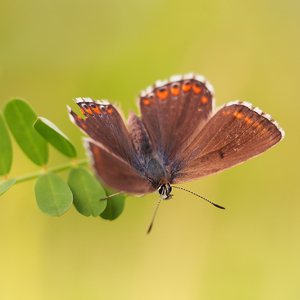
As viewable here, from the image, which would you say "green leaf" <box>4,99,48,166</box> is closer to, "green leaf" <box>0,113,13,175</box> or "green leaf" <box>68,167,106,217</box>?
"green leaf" <box>0,113,13,175</box>


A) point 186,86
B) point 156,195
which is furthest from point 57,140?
point 156,195

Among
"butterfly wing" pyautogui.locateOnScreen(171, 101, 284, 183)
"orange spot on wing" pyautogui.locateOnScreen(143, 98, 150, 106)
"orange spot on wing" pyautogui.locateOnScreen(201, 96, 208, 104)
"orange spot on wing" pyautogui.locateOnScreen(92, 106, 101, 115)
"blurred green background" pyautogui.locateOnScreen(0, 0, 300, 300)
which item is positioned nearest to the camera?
"butterfly wing" pyautogui.locateOnScreen(171, 101, 284, 183)

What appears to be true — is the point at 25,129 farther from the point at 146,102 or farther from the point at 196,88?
the point at 196,88

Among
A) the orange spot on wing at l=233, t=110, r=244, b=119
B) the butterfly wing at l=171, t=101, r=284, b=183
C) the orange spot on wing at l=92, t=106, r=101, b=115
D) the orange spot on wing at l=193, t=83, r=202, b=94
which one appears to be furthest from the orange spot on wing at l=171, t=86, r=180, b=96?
the orange spot on wing at l=92, t=106, r=101, b=115

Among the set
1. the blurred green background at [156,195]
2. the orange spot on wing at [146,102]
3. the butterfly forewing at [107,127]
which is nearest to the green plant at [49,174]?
the butterfly forewing at [107,127]

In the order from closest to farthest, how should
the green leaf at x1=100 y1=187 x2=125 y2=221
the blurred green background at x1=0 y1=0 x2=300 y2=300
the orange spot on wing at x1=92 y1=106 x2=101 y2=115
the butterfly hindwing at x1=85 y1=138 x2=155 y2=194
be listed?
the butterfly hindwing at x1=85 y1=138 x2=155 y2=194 < the green leaf at x1=100 y1=187 x2=125 y2=221 < the orange spot on wing at x1=92 y1=106 x2=101 y2=115 < the blurred green background at x1=0 y1=0 x2=300 y2=300

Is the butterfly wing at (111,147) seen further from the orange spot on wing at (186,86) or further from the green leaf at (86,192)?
the orange spot on wing at (186,86)

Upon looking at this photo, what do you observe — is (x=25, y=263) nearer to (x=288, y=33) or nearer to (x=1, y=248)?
(x=1, y=248)

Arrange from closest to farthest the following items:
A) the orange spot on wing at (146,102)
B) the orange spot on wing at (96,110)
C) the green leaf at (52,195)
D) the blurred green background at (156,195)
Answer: the green leaf at (52,195) < the orange spot on wing at (96,110) < the orange spot on wing at (146,102) < the blurred green background at (156,195)
